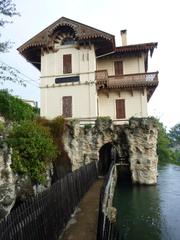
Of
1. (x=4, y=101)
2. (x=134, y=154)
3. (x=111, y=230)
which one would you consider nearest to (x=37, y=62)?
(x=4, y=101)

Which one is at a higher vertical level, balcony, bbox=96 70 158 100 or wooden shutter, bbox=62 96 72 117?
balcony, bbox=96 70 158 100

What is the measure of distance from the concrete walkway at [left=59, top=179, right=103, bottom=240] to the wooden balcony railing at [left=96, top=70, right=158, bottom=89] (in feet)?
41.9

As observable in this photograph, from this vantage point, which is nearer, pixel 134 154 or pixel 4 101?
pixel 4 101

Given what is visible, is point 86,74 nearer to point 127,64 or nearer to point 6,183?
point 127,64

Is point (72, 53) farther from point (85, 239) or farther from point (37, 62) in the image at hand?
point (85, 239)

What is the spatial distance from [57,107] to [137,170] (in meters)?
9.03

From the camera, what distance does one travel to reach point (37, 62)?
993 inches

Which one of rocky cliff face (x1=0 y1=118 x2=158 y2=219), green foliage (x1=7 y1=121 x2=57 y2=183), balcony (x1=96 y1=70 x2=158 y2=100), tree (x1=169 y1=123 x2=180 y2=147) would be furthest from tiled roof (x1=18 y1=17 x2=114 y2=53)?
tree (x1=169 y1=123 x2=180 y2=147)

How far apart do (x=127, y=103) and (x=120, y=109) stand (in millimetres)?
907

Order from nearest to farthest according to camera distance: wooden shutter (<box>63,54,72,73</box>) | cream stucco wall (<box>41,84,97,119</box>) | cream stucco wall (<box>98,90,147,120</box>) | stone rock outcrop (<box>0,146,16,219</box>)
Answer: stone rock outcrop (<box>0,146,16,219</box>)
cream stucco wall (<box>41,84,97,119</box>)
wooden shutter (<box>63,54,72,73</box>)
cream stucco wall (<box>98,90,147,120</box>)

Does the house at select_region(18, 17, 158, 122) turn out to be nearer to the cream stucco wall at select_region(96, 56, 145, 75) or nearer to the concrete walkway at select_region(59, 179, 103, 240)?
the cream stucco wall at select_region(96, 56, 145, 75)

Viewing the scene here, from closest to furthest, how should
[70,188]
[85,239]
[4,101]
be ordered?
[85,239]
[70,188]
[4,101]

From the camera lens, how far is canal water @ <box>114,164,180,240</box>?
10573mm

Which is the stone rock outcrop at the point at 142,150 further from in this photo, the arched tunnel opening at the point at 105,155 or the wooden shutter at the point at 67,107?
the arched tunnel opening at the point at 105,155
